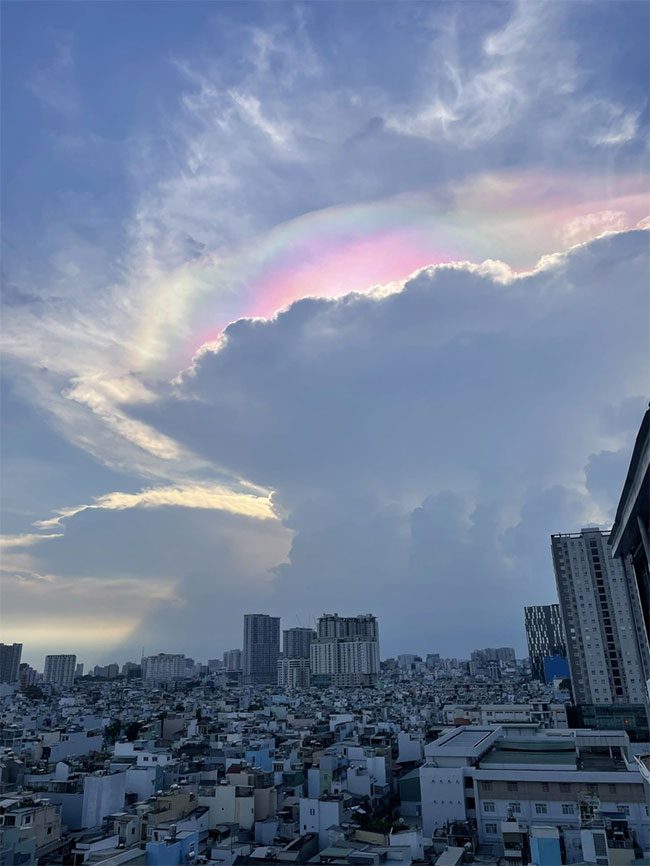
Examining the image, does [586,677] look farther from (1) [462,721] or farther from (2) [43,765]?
(2) [43,765]

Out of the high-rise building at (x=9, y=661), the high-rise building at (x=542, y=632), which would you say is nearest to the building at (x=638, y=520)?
the high-rise building at (x=542, y=632)

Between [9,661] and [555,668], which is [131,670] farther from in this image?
[555,668]

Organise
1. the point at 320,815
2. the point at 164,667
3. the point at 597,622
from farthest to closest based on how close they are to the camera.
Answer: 1. the point at 164,667
2. the point at 597,622
3. the point at 320,815

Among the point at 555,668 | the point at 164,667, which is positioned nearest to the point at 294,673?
the point at 164,667

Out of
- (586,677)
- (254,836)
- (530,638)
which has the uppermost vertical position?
(530,638)

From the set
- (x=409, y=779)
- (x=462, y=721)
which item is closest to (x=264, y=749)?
(x=409, y=779)

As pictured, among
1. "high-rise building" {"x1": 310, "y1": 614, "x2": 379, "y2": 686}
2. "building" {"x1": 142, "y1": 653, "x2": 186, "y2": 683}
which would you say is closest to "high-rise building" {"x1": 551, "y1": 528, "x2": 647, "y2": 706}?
"high-rise building" {"x1": 310, "y1": 614, "x2": 379, "y2": 686}

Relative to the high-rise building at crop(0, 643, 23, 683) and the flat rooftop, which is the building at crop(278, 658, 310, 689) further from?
the flat rooftop
